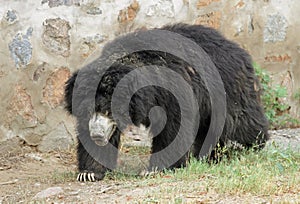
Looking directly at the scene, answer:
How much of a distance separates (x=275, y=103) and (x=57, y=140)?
8.29ft

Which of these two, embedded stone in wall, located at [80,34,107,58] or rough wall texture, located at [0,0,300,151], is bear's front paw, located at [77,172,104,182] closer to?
rough wall texture, located at [0,0,300,151]

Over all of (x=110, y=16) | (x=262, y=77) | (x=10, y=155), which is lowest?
(x=10, y=155)

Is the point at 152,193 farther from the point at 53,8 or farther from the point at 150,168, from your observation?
the point at 53,8

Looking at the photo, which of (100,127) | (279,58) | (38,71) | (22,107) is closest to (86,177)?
(100,127)

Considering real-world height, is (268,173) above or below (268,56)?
below

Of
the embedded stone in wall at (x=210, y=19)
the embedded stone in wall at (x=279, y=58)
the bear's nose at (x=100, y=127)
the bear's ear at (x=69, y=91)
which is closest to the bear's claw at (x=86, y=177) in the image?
the bear's nose at (x=100, y=127)

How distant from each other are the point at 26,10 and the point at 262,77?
107 inches

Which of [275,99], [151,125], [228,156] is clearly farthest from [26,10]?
[275,99]

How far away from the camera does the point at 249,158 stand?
5.52 metres

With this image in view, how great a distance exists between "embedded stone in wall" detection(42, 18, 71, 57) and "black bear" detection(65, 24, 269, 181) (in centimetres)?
138

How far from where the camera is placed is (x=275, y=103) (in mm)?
7371

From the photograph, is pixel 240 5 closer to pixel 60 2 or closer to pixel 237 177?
pixel 60 2

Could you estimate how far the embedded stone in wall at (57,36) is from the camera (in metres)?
6.52

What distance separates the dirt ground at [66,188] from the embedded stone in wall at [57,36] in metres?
1.06
